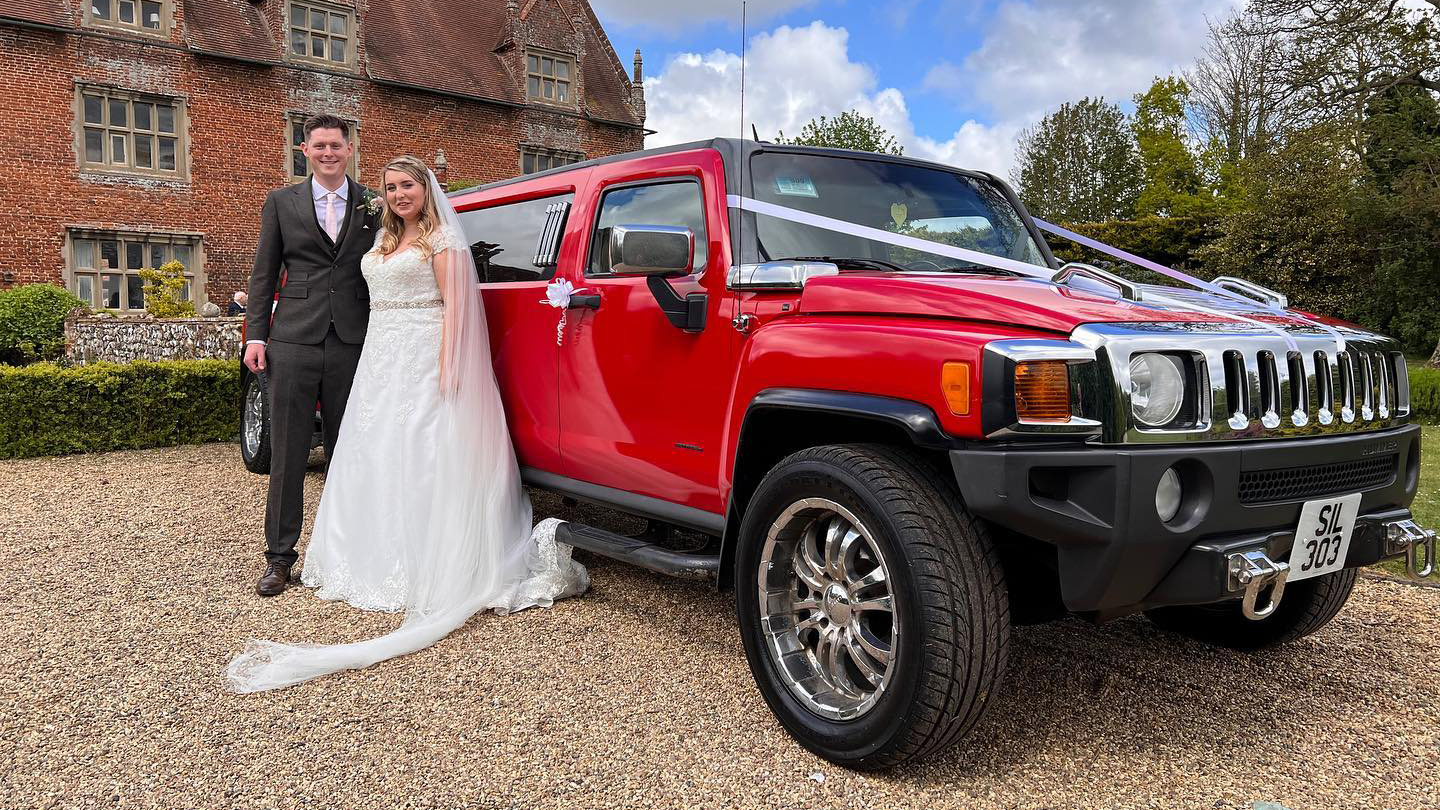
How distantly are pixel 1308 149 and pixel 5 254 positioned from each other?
25.6 m

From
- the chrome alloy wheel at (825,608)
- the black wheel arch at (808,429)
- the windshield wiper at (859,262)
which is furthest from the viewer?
the windshield wiper at (859,262)

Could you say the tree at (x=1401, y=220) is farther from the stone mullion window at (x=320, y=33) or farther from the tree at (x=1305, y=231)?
the stone mullion window at (x=320, y=33)

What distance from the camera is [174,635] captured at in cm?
405

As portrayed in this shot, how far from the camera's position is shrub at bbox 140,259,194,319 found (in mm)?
15688

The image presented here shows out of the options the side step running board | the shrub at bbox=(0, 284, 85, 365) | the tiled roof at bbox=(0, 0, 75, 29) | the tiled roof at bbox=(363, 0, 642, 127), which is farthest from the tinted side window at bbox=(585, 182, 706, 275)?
the tiled roof at bbox=(363, 0, 642, 127)

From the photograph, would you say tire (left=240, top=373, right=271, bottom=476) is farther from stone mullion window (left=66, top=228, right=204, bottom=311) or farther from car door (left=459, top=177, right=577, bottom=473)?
stone mullion window (left=66, top=228, right=204, bottom=311)

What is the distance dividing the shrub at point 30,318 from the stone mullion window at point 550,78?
460 inches

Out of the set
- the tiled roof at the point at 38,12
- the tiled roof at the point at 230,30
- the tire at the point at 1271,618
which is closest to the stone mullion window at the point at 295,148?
the tiled roof at the point at 230,30

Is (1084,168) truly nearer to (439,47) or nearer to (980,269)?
(439,47)

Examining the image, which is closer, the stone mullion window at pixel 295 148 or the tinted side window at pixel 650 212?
the tinted side window at pixel 650 212

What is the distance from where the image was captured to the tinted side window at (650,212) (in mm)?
3750

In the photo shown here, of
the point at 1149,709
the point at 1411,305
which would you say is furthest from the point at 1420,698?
the point at 1411,305

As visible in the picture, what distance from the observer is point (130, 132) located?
61.2 feet

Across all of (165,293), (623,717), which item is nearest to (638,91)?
(165,293)
